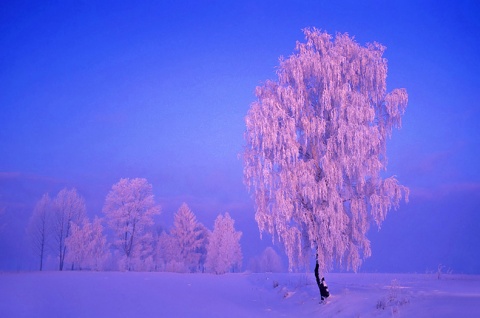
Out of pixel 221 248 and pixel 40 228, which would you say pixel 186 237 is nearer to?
pixel 221 248

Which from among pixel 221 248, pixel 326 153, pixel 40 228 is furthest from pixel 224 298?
pixel 40 228

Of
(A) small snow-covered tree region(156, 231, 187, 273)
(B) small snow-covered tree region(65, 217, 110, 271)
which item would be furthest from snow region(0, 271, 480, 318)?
(A) small snow-covered tree region(156, 231, 187, 273)

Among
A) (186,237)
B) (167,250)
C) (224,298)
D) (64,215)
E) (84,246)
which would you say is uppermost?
(64,215)

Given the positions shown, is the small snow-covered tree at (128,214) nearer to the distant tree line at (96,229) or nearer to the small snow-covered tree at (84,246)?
the distant tree line at (96,229)

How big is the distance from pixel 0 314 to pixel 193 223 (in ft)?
134

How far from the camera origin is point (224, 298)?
67.9 ft

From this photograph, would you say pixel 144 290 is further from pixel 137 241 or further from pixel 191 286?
pixel 137 241

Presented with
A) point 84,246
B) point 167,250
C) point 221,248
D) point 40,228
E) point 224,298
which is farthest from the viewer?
point 167,250

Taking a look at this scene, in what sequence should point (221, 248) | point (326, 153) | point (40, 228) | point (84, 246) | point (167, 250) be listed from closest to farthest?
1. point (326, 153)
2. point (84, 246)
3. point (40, 228)
4. point (221, 248)
5. point (167, 250)

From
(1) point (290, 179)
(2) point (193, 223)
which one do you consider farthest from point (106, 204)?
(1) point (290, 179)

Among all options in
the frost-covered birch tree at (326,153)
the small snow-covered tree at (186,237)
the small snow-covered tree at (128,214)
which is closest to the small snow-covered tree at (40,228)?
the small snow-covered tree at (128,214)

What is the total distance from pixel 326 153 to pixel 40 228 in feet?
117

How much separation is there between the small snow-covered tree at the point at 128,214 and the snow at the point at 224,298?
1545 cm

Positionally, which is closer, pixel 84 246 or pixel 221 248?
pixel 84 246
